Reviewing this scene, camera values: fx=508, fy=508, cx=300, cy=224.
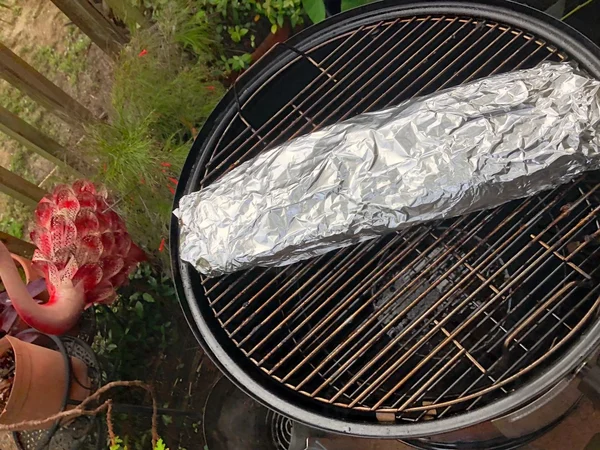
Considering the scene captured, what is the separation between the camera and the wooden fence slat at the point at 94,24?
2.34m

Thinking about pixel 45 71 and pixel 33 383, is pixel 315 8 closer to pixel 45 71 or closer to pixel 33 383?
pixel 33 383

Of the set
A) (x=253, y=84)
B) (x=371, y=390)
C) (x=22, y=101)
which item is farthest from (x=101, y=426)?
(x=22, y=101)

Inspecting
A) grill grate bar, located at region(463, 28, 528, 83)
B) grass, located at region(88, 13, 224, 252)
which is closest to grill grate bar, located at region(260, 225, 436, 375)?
grill grate bar, located at region(463, 28, 528, 83)

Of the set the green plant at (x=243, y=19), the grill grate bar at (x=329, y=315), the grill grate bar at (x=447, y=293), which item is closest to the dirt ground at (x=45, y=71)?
the green plant at (x=243, y=19)

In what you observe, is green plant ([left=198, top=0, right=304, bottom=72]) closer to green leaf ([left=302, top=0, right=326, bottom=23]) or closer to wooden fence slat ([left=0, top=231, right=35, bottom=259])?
green leaf ([left=302, top=0, right=326, bottom=23])

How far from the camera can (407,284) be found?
59.2 inches

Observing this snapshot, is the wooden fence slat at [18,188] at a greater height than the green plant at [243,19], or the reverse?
the wooden fence slat at [18,188]

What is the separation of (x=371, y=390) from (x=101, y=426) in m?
1.18

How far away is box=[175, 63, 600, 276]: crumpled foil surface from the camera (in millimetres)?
1339

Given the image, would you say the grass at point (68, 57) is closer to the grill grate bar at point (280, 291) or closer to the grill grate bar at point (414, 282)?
the grill grate bar at point (414, 282)

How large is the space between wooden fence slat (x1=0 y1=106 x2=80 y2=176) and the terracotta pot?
2.80ft

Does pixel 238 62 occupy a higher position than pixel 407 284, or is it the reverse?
pixel 238 62

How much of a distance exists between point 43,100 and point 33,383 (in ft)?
4.00

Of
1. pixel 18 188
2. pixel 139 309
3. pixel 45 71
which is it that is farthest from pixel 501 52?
pixel 45 71
